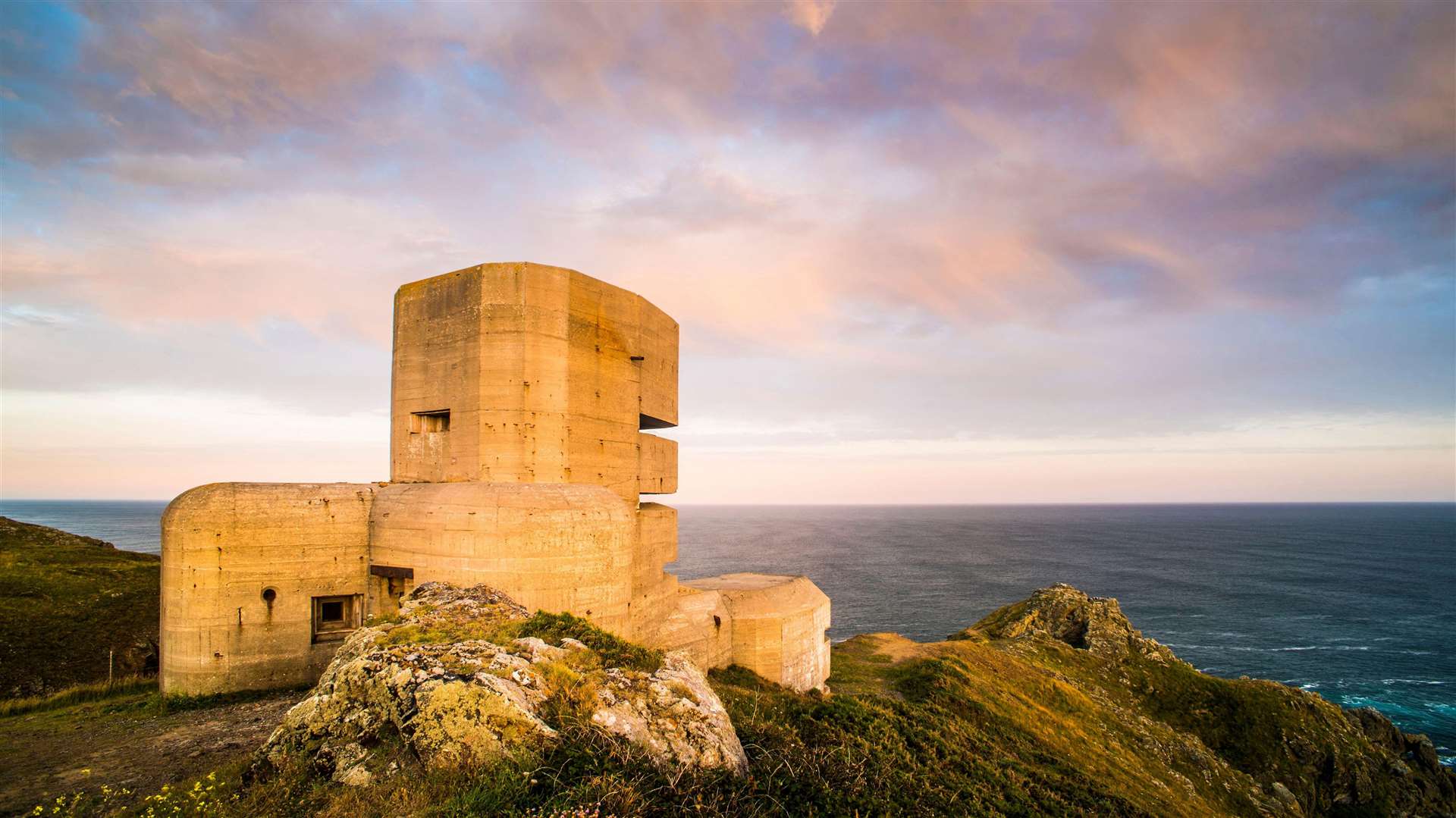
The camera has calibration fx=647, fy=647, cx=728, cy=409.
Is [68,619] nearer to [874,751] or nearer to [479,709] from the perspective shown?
[479,709]

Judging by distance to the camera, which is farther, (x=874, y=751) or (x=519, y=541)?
(x=519, y=541)

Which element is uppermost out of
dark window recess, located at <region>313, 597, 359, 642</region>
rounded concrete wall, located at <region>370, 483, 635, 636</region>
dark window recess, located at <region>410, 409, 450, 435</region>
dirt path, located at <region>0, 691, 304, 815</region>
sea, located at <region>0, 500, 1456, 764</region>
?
dark window recess, located at <region>410, 409, 450, 435</region>

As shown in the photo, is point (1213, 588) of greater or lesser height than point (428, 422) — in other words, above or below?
below

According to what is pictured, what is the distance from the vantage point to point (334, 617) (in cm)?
1291

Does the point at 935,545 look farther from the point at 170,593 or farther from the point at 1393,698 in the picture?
the point at 170,593

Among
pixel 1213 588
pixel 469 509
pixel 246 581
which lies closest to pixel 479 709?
pixel 469 509

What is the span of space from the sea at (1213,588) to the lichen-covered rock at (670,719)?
3887 centimetres

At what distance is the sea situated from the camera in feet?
131

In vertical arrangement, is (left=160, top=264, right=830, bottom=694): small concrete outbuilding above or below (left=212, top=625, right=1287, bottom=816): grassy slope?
above

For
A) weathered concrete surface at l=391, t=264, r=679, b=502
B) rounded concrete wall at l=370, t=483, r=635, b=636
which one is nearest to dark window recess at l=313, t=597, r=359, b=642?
rounded concrete wall at l=370, t=483, r=635, b=636

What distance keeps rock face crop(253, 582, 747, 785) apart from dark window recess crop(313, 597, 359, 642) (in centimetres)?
529

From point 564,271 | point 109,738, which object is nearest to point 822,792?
point 109,738

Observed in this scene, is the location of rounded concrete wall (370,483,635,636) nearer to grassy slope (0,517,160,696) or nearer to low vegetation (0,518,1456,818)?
low vegetation (0,518,1456,818)

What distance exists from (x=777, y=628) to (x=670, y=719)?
1243 centimetres
